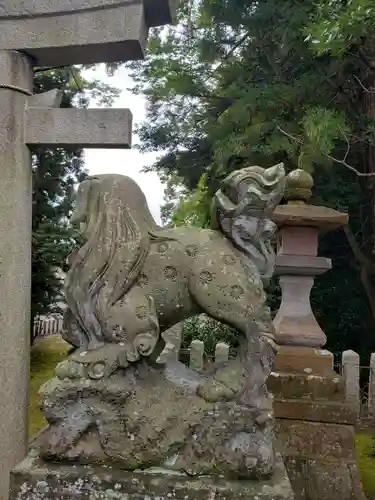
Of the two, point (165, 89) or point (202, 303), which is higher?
point (165, 89)

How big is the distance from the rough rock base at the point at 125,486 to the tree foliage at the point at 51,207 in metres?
6.13

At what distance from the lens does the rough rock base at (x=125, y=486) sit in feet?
5.12

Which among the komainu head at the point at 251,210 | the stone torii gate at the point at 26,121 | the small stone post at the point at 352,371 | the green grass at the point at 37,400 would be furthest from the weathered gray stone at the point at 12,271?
the small stone post at the point at 352,371

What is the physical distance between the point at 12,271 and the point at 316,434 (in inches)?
83.4

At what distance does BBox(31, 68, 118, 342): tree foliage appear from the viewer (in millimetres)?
7734

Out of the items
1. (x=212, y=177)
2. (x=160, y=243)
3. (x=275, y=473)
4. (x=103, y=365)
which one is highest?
(x=212, y=177)

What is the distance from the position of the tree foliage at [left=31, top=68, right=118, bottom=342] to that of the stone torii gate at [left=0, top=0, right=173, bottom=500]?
179 inches

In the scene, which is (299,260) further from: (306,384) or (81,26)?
(81,26)

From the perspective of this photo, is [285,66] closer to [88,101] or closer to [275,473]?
[88,101]

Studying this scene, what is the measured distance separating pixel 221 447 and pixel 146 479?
0.25 meters

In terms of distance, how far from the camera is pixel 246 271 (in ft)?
6.12

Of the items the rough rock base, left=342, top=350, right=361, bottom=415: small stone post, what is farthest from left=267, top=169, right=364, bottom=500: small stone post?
left=342, top=350, right=361, bottom=415: small stone post

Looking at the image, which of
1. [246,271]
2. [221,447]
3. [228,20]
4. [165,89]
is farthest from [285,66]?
[221,447]

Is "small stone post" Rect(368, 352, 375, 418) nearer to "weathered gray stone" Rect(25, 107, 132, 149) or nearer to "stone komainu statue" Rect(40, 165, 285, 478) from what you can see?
"weathered gray stone" Rect(25, 107, 132, 149)
